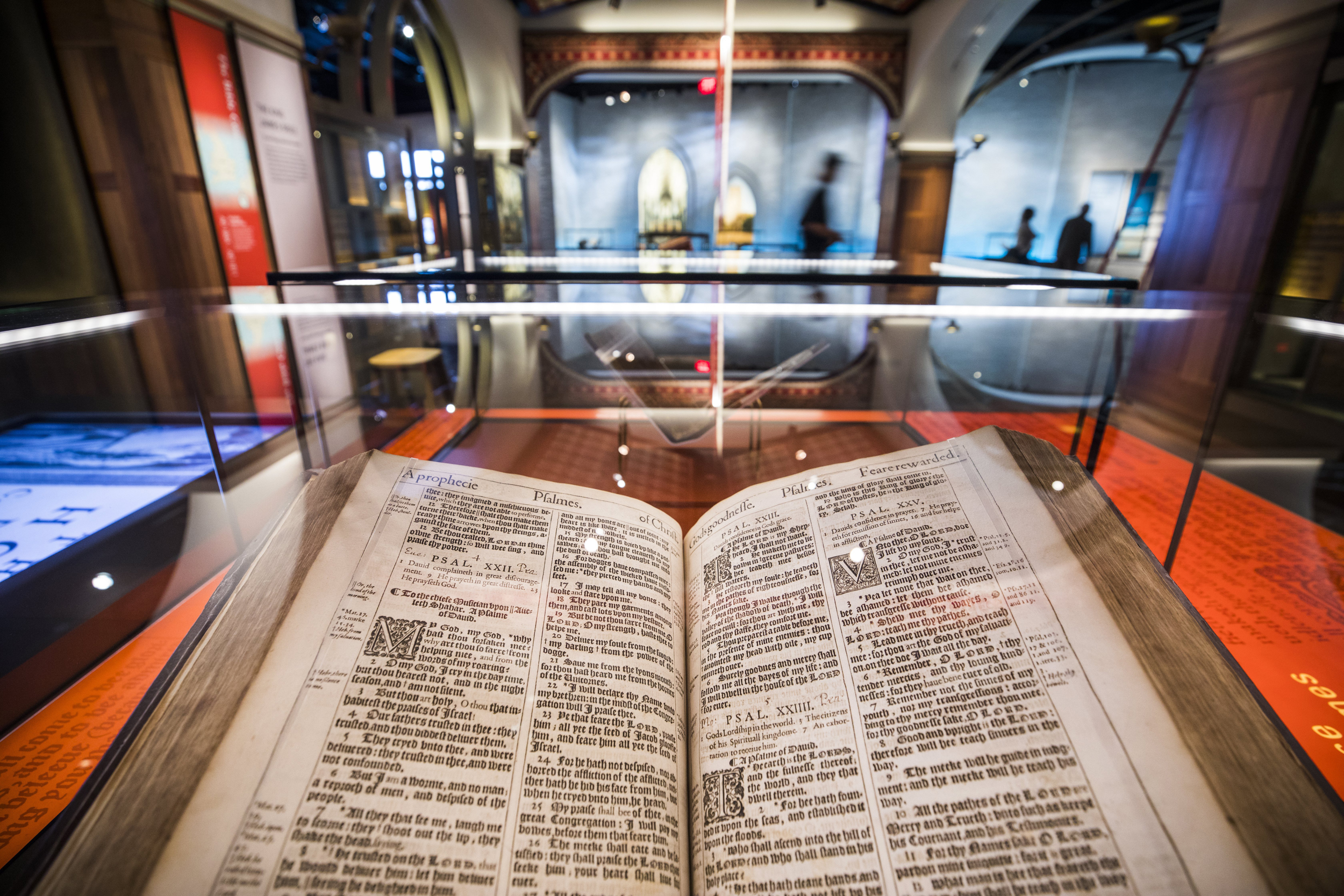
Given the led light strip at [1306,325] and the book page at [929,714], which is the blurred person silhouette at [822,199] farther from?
the book page at [929,714]

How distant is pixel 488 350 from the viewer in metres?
0.99

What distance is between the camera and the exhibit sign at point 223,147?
1.98 m

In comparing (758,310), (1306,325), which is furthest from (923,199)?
(758,310)

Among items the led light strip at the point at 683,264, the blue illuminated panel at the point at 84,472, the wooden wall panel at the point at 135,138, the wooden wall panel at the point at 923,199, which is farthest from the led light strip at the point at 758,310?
the wooden wall panel at the point at 923,199

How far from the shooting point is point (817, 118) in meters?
8.42

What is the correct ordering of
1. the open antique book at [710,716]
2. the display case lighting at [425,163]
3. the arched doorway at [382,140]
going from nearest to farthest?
the open antique book at [710,716], the arched doorway at [382,140], the display case lighting at [425,163]

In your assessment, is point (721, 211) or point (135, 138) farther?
point (135, 138)

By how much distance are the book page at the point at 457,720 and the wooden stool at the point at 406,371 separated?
2.90 ft

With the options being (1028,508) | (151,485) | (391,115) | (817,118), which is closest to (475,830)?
(1028,508)

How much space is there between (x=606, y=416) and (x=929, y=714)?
2.85ft

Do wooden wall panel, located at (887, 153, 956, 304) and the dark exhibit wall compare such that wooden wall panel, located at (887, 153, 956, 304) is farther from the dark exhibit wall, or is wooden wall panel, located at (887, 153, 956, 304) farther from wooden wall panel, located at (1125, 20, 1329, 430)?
the dark exhibit wall

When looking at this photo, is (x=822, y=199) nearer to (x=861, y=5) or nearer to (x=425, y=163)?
(x=861, y=5)

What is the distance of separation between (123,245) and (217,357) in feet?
6.17

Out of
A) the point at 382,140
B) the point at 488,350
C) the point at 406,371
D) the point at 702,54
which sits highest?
the point at 702,54
